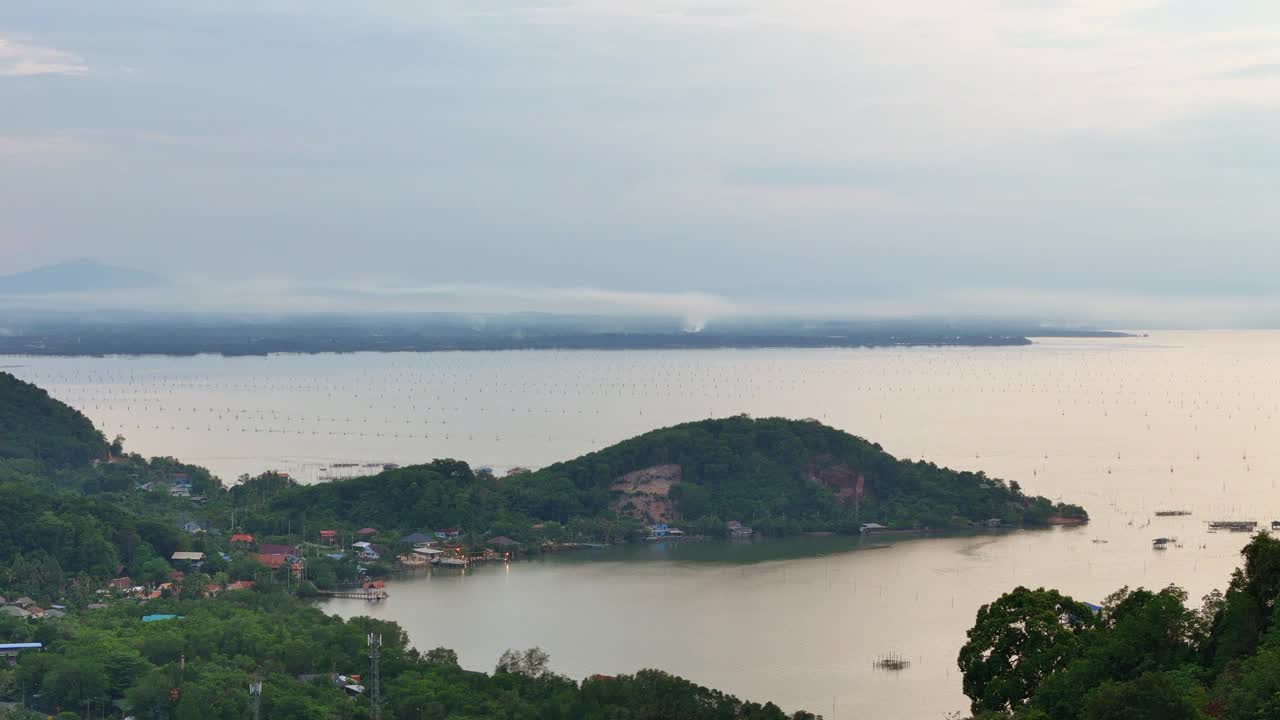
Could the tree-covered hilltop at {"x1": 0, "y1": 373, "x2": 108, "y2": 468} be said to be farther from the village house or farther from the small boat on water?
the small boat on water

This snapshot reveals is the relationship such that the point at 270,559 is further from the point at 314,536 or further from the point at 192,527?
the point at 192,527

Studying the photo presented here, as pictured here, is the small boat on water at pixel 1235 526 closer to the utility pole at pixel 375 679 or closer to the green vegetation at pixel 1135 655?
the green vegetation at pixel 1135 655

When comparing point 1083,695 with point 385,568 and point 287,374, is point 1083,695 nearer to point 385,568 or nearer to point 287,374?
point 385,568

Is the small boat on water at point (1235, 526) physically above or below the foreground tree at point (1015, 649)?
below

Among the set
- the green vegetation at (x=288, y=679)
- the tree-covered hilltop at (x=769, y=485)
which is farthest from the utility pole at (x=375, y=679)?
the tree-covered hilltop at (x=769, y=485)

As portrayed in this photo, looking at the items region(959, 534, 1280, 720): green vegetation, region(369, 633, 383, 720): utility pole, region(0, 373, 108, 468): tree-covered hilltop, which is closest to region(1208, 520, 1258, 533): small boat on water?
region(959, 534, 1280, 720): green vegetation

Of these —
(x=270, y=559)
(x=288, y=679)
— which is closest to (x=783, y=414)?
(x=270, y=559)

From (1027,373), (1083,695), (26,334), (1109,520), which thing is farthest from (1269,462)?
(26,334)
